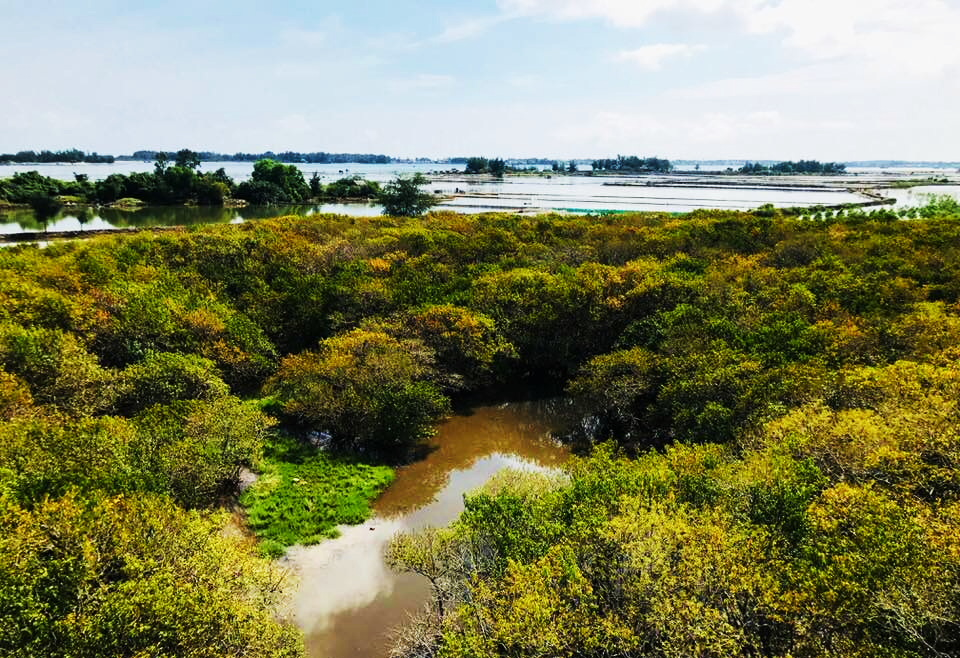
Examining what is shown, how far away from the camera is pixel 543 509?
1630 cm

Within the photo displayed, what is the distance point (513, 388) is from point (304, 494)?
50.2 feet

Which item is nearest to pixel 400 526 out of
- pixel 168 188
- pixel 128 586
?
pixel 128 586

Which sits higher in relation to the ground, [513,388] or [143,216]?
[143,216]

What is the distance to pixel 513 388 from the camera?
35.1m

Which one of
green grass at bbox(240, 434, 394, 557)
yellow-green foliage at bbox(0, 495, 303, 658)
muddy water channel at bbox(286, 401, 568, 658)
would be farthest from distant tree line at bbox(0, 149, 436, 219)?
yellow-green foliage at bbox(0, 495, 303, 658)

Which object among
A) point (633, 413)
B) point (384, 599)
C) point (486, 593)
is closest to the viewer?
point (486, 593)

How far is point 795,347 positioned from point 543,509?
53.1 ft

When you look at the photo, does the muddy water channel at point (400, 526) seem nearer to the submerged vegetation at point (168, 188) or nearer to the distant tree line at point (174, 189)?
the distant tree line at point (174, 189)

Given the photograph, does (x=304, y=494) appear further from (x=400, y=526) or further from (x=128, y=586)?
(x=128, y=586)

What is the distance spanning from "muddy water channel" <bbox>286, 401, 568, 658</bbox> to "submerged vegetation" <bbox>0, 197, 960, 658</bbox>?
1361 millimetres

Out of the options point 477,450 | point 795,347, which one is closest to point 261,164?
point 477,450

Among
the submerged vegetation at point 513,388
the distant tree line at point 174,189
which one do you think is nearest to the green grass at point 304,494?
the submerged vegetation at point 513,388

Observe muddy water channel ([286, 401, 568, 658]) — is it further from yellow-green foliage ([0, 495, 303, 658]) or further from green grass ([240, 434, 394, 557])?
yellow-green foliage ([0, 495, 303, 658])

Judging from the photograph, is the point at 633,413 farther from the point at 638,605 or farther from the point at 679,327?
the point at 638,605
